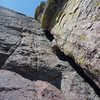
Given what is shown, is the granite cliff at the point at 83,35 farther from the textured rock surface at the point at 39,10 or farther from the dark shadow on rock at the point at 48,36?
the textured rock surface at the point at 39,10

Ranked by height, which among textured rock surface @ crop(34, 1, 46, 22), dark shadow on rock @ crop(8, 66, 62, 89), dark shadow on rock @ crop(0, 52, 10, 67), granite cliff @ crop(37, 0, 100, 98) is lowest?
textured rock surface @ crop(34, 1, 46, 22)

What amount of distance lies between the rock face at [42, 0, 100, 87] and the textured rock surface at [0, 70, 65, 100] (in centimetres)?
177

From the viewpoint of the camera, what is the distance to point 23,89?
8156 millimetres

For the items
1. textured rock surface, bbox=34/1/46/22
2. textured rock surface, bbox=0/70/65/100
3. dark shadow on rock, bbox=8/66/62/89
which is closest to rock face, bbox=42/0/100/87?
dark shadow on rock, bbox=8/66/62/89

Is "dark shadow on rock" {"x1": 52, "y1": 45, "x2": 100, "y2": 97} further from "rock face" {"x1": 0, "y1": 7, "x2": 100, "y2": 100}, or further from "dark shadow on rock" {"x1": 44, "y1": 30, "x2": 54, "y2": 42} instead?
"dark shadow on rock" {"x1": 44, "y1": 30, "x2": 54, "y2": 42}

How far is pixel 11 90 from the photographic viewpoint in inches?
310

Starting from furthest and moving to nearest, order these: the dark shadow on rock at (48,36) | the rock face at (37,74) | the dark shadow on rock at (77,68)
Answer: the dark shadow on rock at (48,36)
the dark shadow on rock at (77,68)
the rock face at (37,74)

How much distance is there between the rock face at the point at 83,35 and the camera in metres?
7.98

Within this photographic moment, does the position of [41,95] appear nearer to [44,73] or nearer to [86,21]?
[44,73]

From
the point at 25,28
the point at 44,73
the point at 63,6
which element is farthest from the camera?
the point at 25,28

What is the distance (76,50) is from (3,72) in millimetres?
3425

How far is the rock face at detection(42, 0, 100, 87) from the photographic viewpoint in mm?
7978

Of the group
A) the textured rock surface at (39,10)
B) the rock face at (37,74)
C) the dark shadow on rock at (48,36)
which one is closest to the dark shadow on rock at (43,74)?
the rock face at (37,74)

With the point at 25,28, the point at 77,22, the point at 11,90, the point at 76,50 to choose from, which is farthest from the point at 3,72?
the point at 25,28
